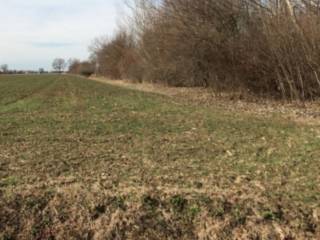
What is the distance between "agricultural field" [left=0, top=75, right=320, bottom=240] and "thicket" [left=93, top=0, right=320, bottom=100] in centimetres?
741

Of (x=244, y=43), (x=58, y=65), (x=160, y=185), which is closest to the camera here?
(x=160, y=185)

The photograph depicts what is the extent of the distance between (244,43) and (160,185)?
1510 centimetres

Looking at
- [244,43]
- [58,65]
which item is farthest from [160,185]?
[58,65]

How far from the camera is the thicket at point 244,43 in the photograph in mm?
16500

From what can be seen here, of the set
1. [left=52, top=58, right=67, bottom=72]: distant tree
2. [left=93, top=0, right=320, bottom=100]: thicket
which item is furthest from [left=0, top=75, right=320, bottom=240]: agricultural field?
[left=52, top=58, right=67, bottom=72]: distant tree

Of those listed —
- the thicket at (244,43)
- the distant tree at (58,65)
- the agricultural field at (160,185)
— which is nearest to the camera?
the agricultural field at (160,185)

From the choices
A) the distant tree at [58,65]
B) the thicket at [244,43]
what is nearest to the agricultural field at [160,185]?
the thicket at [244,43]

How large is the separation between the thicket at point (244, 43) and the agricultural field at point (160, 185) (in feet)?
24.3

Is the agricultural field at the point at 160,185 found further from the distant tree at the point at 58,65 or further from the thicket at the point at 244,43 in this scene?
the distant tree at the point at 58,65

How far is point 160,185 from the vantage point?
18.5 feet

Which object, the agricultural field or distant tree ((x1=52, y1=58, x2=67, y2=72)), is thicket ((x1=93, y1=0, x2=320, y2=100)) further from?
distant tree ((x1=52, y1=58, x2=67, y2=72))

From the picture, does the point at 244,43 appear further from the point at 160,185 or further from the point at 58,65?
the point at 58,65

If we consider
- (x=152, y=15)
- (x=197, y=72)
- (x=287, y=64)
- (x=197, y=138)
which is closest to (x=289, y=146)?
(x=197, y=138)

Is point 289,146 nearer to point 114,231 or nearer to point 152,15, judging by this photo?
point 114,231
